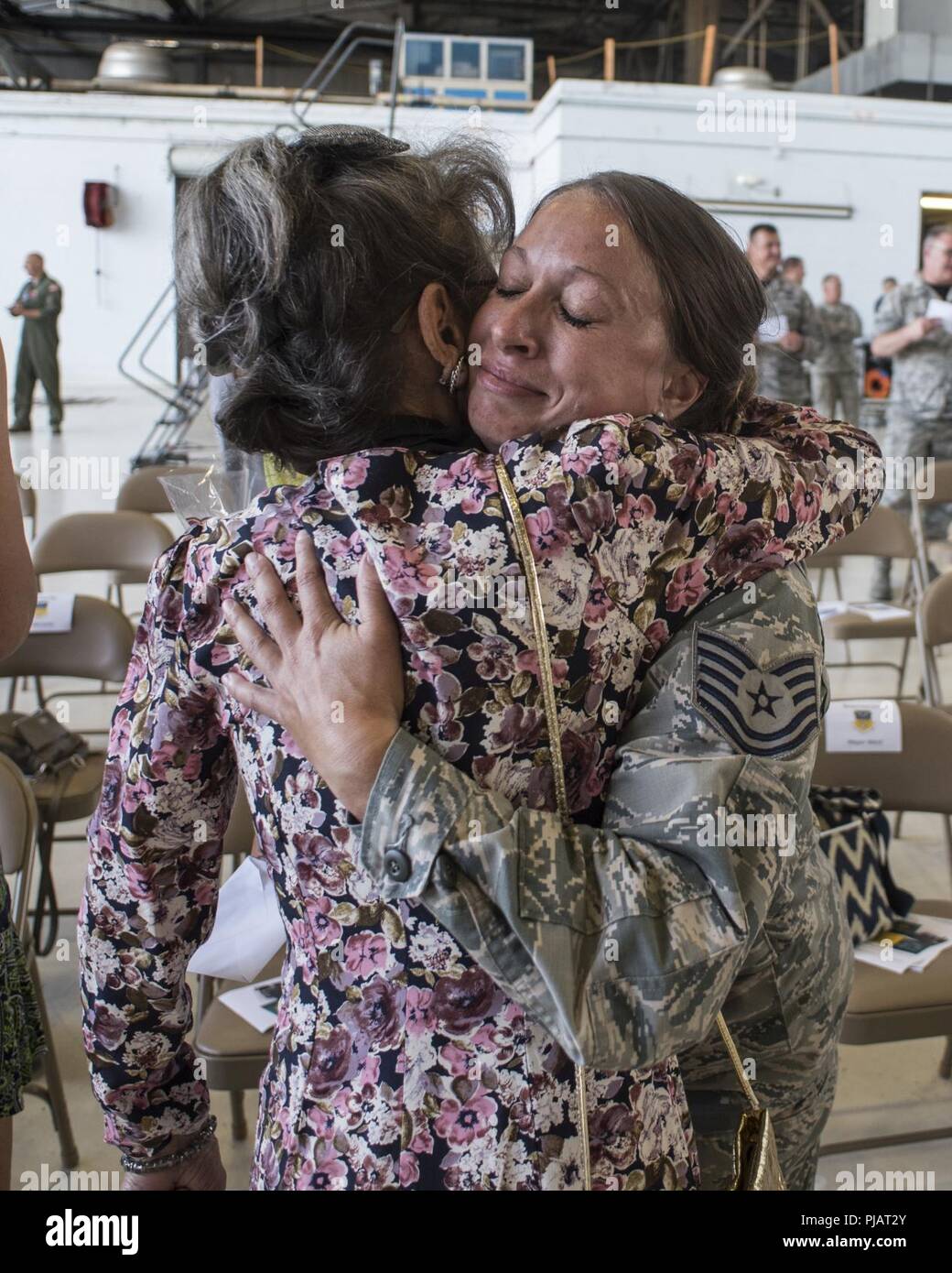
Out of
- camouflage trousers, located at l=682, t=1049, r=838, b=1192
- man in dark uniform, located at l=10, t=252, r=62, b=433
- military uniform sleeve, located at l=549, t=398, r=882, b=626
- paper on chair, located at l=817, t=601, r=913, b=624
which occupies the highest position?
man in dark uniform, located at l=10, t=252, r=62, b=433

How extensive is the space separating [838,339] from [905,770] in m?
8.32

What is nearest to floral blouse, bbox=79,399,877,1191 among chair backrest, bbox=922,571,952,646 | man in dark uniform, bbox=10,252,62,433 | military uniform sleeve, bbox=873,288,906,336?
chair backrest, bbox=922,571,952,646

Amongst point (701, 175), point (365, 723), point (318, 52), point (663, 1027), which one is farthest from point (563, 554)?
point (318, 52)

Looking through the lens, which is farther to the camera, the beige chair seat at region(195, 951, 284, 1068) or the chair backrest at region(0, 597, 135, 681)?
the chair backrest at region(0, 597, 135, 681)

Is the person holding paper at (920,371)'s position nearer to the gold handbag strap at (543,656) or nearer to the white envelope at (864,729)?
the white envelope at (864,729)

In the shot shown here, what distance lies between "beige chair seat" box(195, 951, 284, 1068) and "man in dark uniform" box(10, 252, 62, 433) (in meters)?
12.9

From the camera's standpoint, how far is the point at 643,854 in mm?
886

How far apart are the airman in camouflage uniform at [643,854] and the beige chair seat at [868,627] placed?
151 inches

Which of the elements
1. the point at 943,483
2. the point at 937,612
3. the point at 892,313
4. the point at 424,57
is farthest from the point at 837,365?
the point at 424,57

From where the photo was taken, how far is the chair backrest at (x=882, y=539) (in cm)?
482

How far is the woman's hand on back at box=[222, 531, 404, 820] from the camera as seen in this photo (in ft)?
2.99

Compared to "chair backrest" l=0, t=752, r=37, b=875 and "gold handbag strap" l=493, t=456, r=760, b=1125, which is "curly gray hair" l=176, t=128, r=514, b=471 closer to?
"gold handbag strap" l=493, t=456, r=760, b=1125

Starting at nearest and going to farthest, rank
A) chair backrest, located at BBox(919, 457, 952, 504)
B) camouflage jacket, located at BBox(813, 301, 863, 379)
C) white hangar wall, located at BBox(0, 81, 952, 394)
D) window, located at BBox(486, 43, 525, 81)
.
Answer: chair backrest, located at BBox(919, 457, 952, 504) → camouflage jacket, located at BBox(813, 301, 863, 379) → white hangar wall, located at BBox(0, 81, 952, 394) → window, located at BBox(486, 43, 525, 81)
